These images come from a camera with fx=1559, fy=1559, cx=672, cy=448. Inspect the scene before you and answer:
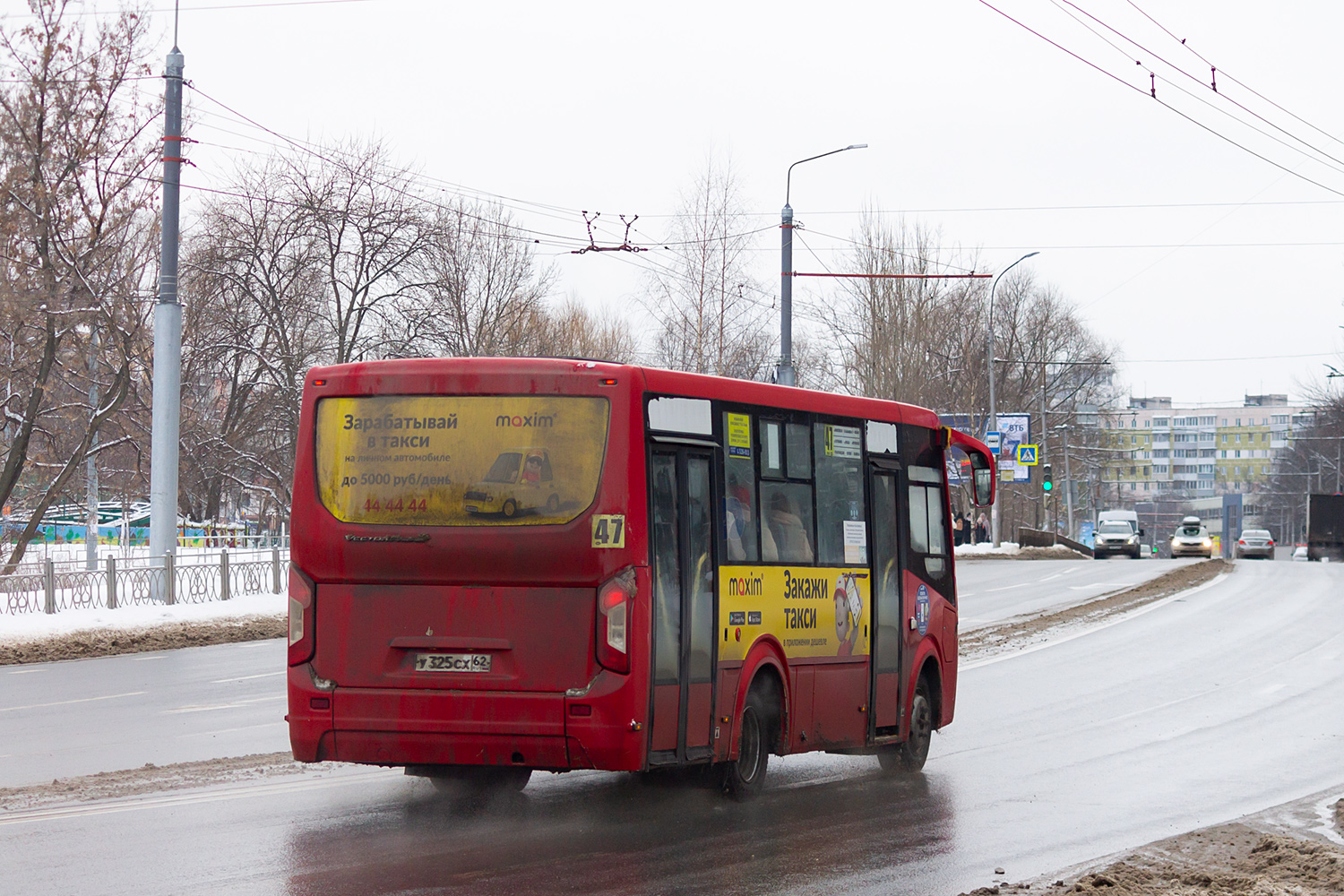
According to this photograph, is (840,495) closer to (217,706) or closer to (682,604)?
(682,604)

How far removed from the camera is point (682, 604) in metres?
8.39

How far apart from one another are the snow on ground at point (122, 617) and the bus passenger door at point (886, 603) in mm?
14771

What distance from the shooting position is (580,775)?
10398mm

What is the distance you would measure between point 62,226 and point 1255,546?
216 ft

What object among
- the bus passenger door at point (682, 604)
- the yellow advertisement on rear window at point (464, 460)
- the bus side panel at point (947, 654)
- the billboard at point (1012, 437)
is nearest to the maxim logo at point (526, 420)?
the yellow advertisement on rear window at point (464, 460)

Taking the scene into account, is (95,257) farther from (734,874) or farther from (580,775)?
(734,874)

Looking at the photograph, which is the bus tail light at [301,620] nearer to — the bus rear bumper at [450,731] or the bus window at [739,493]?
the bus rear bumper at [450,731]

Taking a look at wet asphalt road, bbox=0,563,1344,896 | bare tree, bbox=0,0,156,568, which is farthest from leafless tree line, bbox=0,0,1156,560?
wet asphalt road, bbox=0,563,1344,896

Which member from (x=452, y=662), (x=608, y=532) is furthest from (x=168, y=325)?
(x=608, y=532)

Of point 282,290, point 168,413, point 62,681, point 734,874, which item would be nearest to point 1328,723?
point 734,874

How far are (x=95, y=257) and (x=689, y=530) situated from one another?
2354 cm

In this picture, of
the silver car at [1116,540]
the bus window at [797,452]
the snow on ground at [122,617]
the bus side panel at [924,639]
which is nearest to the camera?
the bus window at [797,452]

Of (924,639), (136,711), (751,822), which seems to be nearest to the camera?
(751,822)

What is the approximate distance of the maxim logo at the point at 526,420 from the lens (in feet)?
26.8
